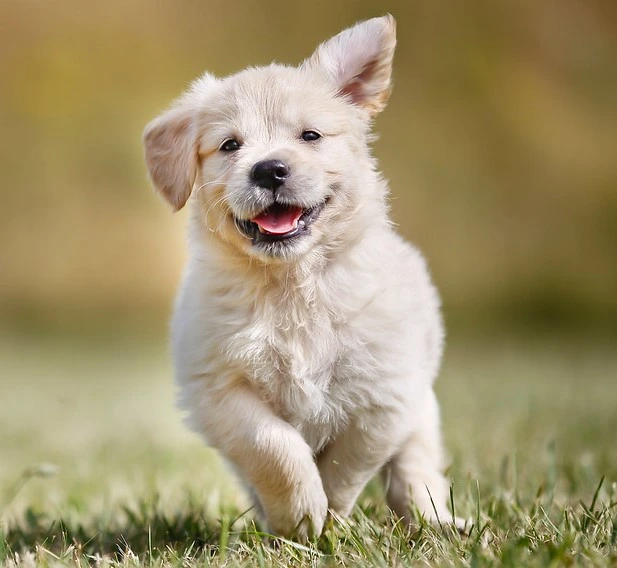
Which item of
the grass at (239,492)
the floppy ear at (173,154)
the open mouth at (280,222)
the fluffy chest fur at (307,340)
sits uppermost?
the floppy ear at (173,154)

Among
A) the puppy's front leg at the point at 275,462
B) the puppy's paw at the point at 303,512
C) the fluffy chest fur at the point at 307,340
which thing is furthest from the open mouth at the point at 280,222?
the puppy's paw at the point at 303,512

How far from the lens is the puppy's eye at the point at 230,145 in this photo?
290cm

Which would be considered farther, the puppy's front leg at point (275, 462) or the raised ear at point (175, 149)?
the raised ear at point (175, 149)

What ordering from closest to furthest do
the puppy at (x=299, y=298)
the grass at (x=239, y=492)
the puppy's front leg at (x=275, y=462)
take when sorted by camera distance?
the grass at (x=239, y=492) < the puppy's front leg at (x=275, y=462) < the puppy at (x=299, y=298)

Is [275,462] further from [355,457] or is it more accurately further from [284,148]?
[284,148]

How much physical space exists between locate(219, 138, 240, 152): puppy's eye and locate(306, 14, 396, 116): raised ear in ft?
1.23

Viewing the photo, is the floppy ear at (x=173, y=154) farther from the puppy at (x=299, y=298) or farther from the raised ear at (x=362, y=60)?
the raised ear at (x=362, y=60)

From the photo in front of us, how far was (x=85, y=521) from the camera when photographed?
3145mm

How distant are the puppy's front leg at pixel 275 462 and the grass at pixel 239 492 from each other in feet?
0.26

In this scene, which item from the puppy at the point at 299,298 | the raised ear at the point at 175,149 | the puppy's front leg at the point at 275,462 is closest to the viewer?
the puppy's front leg at the point at 275,462

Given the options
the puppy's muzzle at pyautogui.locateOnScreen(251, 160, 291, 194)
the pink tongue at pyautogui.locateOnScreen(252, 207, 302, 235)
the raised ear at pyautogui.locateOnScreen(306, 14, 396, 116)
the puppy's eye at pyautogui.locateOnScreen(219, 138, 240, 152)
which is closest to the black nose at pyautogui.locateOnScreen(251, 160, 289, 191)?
the puppy's muzzle at pyautogui.locateOnScreen(251, 160, 291, 194)

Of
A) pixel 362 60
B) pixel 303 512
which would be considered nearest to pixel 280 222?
pixel 362 60

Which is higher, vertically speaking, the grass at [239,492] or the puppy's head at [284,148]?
the puppy's head at [284,148]

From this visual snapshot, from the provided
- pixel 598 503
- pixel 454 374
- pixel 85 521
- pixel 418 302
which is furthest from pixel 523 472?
pixel 454 374
